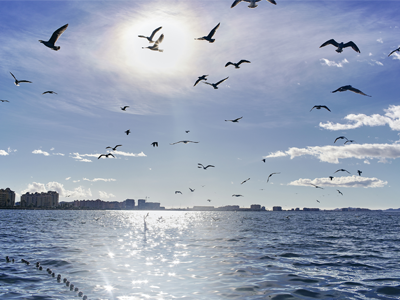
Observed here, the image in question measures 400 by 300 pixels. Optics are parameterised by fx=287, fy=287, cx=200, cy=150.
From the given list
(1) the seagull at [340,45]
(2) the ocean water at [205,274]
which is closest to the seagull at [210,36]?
(1) the seagull at [340,45]

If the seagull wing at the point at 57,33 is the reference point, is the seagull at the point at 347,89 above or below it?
below

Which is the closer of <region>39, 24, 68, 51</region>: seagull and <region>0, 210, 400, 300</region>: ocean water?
<region>0, 210, 400, 300</region>: ocean water

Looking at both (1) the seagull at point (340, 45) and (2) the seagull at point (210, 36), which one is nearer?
(1) the seagull at point (340, 45)

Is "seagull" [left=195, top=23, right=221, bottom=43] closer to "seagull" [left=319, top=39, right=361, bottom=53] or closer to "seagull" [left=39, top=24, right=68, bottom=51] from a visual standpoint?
"seagull" [left=319, top=39, right=361, bottom=53]

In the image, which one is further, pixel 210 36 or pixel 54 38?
Result: pixel 210 36

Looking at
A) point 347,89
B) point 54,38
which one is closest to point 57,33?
point 54,38

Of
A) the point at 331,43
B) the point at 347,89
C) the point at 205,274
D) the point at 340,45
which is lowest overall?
the point at 205,274

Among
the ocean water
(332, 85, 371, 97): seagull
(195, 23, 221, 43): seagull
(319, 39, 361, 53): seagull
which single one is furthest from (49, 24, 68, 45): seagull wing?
(332, 85, 371, 97): seagull

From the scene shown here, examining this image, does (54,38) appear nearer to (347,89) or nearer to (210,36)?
(210,36)

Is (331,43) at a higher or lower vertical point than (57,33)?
higher

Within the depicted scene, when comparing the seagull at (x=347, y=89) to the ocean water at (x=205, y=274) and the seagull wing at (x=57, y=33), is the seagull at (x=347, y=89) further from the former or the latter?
the seagull wing at (x=57, y=33)

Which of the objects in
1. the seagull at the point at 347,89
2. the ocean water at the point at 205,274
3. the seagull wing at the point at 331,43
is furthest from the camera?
the seagull wing at the point at 331,43

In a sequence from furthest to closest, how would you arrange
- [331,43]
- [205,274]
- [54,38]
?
1. [205,274]
2. [331,43]
3. [54,38]

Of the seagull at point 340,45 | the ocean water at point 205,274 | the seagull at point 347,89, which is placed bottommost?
the ocean water at point 205,274
